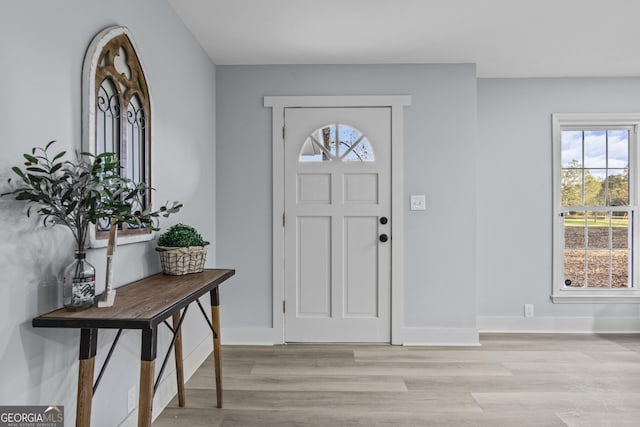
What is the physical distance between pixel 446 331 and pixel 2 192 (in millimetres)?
3338

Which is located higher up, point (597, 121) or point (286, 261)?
point (597, 121)

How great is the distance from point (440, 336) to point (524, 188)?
5.31 feet

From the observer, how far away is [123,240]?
6.83 feet

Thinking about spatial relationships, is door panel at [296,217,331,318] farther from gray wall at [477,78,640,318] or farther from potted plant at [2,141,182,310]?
potted plant at [2,141,182,310]

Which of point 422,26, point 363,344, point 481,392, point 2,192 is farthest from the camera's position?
point 363,344

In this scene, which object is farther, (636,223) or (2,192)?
(636,223)

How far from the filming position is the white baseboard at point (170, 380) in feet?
7.25

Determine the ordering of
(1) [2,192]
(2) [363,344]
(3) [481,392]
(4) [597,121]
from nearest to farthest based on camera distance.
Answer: (1) [2,192]
(3) [481,392]
(2) [363,344]
(4) [597,121]

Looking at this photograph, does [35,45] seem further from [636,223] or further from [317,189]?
[636,223]

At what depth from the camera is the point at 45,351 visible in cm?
154

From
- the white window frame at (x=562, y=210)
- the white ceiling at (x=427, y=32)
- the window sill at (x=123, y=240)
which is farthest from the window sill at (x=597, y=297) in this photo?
the window sill at (x=123, y=240)

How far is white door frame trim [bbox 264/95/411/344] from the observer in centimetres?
375

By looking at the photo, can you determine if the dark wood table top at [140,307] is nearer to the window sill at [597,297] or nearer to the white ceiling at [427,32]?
the white ceiling at [427,32]

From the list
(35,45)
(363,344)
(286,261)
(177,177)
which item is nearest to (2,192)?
(35,45)
